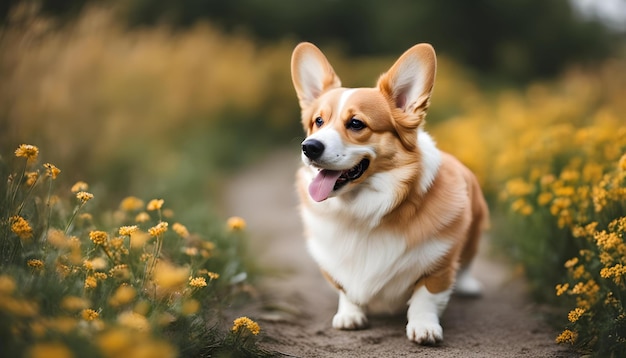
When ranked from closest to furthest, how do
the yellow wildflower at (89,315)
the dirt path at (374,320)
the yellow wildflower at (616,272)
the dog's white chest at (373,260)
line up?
the yellow wildflower at (89,315) → the yellow wildflower at (616,272) → the dirt path at (374,320) → the dog's white chest at (373,260)

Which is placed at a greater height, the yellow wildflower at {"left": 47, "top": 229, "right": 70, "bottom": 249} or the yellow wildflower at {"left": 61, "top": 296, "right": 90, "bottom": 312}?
the yellow wildflower at {"left": 47, "top": 229, "right": 70, "bottom": 249}

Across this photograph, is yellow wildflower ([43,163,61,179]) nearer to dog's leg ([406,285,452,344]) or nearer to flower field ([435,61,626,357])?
dog's leg ([406,285,452,344])

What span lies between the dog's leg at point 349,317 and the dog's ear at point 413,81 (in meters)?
0.95

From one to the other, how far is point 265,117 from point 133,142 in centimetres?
390

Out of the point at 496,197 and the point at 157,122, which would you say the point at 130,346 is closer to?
the point at 496,197

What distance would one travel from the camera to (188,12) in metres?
12.6

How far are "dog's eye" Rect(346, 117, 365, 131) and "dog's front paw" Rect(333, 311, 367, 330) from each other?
0.91 meters

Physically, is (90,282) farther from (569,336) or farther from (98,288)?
(569,336)

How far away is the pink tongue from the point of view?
250 cm

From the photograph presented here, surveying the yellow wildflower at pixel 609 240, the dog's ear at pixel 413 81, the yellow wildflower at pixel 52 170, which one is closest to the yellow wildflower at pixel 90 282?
the yellow wildflower at pixel 52 170

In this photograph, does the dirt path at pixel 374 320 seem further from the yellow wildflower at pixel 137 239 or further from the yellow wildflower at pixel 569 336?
the yellow wildflower at pixel 137 239

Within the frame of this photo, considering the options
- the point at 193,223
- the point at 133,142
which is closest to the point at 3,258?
the point at 193,223

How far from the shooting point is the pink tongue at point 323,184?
2.50 meters

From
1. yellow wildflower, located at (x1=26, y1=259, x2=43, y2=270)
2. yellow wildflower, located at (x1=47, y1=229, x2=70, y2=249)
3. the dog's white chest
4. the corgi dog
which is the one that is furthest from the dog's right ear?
yellow wildflower, located at (x1=26, y1=259, x2=43, y2=270)
